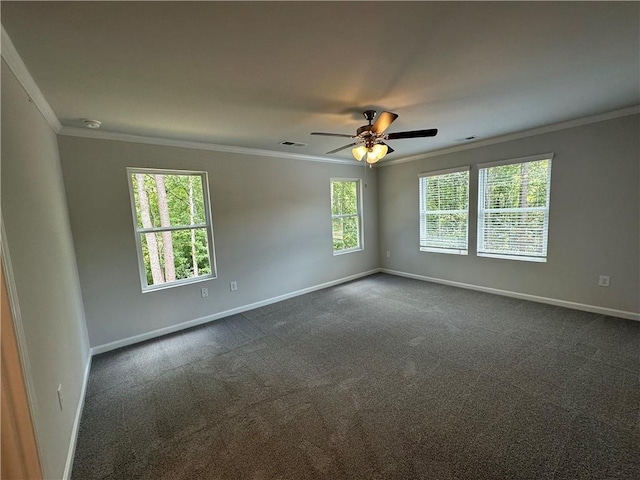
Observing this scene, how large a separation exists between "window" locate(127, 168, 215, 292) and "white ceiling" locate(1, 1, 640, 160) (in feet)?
2.31

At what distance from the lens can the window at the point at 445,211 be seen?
456cm

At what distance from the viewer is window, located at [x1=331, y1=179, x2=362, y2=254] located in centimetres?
526

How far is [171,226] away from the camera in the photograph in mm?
3469

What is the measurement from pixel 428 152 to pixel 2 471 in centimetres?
549

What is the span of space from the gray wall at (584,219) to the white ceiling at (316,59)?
515 millimetres

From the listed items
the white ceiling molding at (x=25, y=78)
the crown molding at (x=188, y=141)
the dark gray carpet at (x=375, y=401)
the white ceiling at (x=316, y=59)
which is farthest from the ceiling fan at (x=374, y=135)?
the dark gray carpet at (x=375, y=401)

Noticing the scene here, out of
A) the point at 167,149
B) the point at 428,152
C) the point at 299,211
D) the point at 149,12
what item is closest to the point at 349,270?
the point at 299,211

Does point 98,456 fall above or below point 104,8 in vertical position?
below

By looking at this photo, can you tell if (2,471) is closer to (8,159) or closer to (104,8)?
(8,159)

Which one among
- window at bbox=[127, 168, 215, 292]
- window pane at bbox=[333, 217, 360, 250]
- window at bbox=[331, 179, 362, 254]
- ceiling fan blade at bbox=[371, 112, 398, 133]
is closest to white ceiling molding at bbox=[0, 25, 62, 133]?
window at bbox=[127, 168, 215, 292]

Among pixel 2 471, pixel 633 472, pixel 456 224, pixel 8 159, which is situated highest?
pixel 8 159

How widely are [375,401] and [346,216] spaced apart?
376 cm

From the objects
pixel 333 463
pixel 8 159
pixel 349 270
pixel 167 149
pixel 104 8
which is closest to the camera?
pixel 104 8

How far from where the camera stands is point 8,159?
1.41 meters
